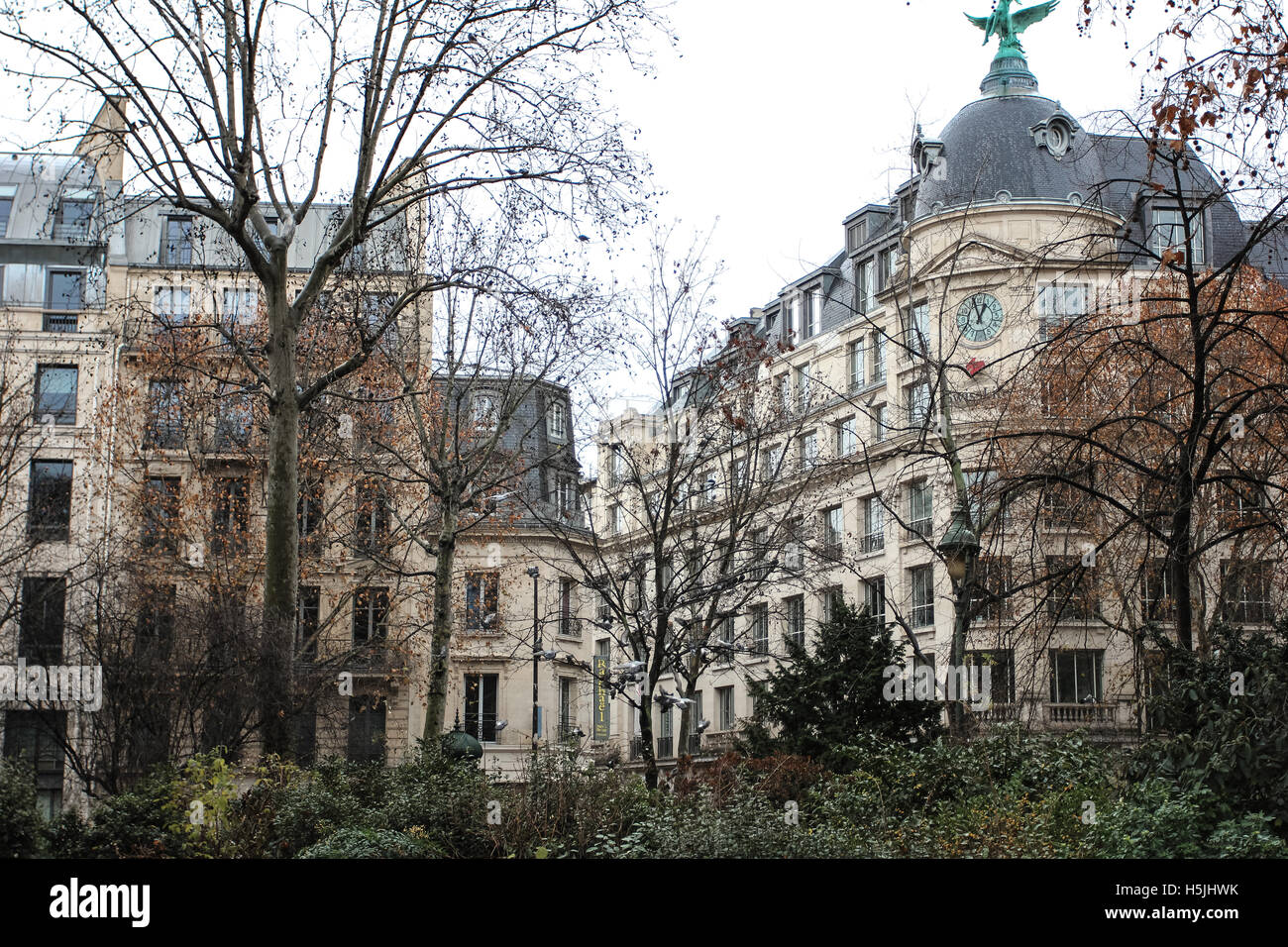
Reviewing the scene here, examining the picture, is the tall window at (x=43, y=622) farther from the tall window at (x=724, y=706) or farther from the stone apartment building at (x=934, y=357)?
the tall window at (x=724, y=706)

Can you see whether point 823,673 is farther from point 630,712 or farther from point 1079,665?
point 630,712

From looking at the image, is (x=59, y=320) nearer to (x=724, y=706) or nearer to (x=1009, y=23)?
(x=724, y=706)

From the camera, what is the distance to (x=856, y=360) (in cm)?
4925

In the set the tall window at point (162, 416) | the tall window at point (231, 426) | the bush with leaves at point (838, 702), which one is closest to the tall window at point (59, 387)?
the tall window at point (162, 416)

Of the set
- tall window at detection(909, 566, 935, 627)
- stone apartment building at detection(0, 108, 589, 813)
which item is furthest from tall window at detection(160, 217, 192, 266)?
tall window at detection(909, 566, 935, 627)

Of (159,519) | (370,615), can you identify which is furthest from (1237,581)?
(159,519)

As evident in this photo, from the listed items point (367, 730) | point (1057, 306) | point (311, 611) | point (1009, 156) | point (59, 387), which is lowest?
point (367, 730)

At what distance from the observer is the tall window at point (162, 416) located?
3516 cm

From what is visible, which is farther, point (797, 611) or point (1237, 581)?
point (797, 611)

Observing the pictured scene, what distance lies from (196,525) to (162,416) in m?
3.10

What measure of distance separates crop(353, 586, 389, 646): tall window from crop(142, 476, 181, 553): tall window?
513 centimetres

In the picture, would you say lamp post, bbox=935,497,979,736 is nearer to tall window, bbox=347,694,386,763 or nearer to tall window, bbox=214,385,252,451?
tall window, bbox=214,385,252,451

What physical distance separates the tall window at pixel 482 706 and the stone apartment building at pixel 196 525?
0.35 feet

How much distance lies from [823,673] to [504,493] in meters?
16.1
